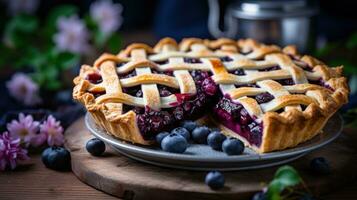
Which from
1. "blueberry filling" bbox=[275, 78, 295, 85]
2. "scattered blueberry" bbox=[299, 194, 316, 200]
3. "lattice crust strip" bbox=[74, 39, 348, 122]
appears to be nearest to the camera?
"scattered blueberry" bbox=[299, 194, 316, 200]

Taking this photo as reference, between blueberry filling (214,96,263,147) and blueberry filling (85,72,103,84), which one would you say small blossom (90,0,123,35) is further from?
blueberry filling (214,96,263,147)

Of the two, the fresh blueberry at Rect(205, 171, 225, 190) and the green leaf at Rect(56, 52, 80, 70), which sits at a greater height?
the green leaf at Rect(56, 52, 80, 70)

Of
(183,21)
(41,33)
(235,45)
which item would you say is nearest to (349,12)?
(183,21)

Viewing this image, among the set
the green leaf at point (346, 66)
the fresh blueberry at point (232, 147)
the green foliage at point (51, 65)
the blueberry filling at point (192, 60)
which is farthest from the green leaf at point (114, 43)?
the fresh blueberry at point (232, 147)

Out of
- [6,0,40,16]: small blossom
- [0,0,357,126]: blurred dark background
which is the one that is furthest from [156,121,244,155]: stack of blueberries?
[6,0,40,16]: small blossom

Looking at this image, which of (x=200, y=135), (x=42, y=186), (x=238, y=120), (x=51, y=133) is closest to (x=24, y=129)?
(x=51, y=133)

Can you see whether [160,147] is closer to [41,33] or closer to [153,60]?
[153,60]
